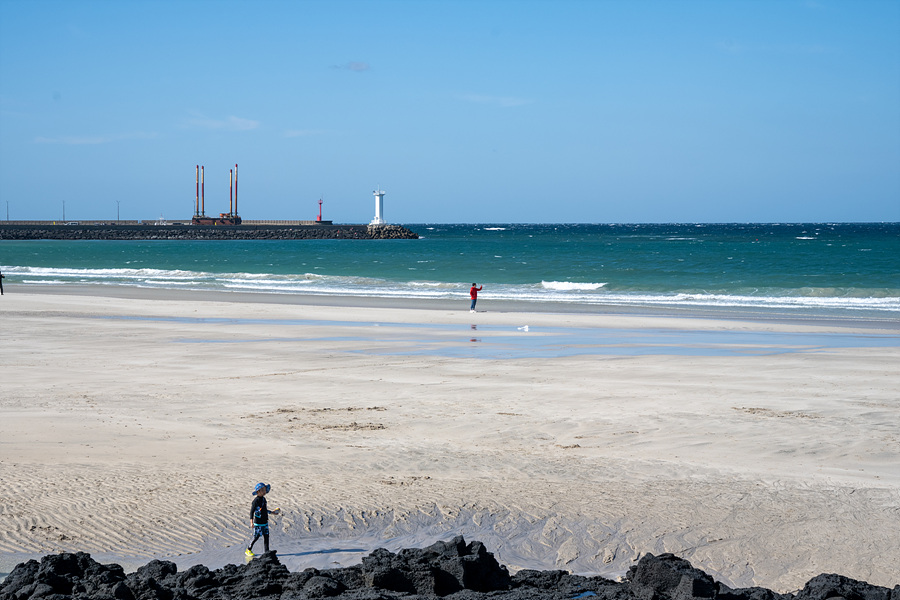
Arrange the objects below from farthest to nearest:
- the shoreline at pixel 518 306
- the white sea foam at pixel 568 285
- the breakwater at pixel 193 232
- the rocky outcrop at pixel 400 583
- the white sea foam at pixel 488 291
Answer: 1. the breakwater at pixel 193 232
2. the white sea foam at pixel 568 285
3. the white sea foam at pixel 488 291
4. the shoreline at pixel 518 306
5. the rocky outcrop at pixel 400 583

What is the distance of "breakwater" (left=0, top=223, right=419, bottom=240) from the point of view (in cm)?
12638

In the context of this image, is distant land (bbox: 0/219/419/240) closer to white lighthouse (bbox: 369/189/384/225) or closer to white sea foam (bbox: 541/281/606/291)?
white lighthouse (bbox: 369/189/384/225)

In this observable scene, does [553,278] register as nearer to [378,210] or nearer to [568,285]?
[568,285]

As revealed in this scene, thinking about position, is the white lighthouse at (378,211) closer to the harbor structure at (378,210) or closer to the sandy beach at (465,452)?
the harbor structure at (378,210)

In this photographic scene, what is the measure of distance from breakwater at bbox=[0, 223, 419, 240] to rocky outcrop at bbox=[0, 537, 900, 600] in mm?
123105

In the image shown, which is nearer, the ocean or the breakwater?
the ocean

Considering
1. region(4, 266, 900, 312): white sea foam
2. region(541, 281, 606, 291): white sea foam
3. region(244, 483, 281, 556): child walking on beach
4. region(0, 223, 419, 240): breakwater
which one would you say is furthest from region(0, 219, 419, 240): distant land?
region(244, 483, 281, 556): child walking on beach

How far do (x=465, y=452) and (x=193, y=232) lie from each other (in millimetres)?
124419

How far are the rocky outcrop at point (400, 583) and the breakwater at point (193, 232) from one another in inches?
4847

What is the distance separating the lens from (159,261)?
7256cm

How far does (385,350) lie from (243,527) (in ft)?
37.0

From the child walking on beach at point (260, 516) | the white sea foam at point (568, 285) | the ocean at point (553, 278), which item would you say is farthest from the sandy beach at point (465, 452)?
the white sea foam at point (568, 285)

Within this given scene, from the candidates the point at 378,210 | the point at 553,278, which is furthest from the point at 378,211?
the point at 553,278

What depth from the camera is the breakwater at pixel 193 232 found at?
4975 inches
